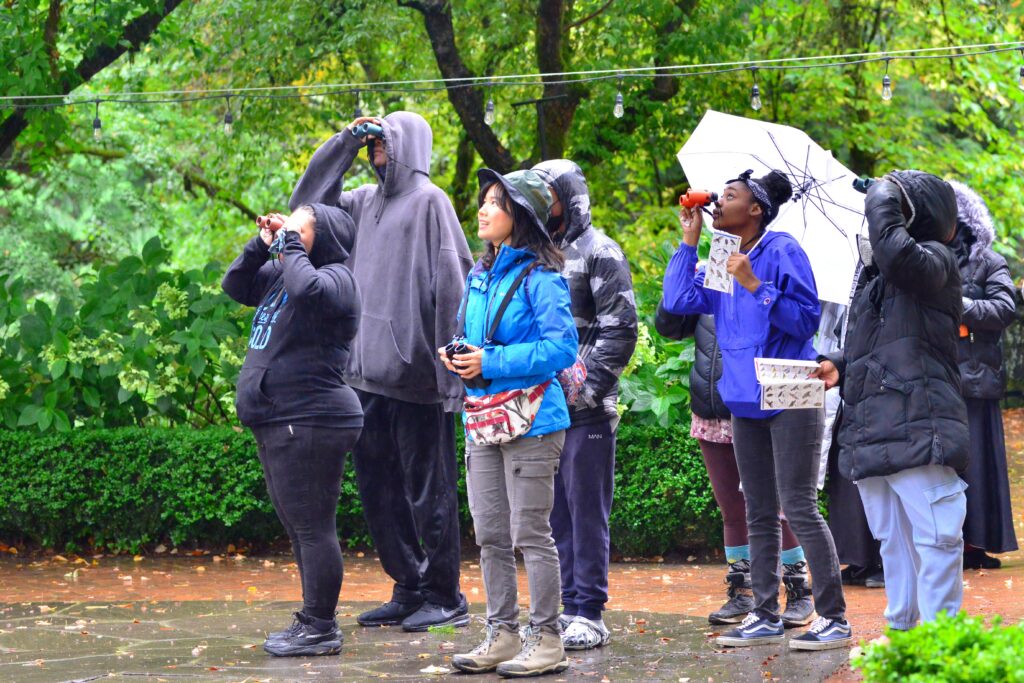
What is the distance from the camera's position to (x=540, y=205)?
211 inches

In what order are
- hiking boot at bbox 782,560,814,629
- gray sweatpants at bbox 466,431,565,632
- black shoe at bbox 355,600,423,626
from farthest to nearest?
black shoe at bbox 355,600,423,626
hiking boot at bbox 782,560,814,629
gray sweatpants at bbox 466,431,565,632

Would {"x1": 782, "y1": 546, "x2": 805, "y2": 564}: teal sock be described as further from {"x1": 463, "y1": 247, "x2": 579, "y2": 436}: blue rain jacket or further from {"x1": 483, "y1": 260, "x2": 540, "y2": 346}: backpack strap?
{"x1": 483, "y1": 260, "x2": 540, "y2": 346}: backpack strap

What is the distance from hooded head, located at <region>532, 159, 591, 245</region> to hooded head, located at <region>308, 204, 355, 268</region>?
34.8 inches

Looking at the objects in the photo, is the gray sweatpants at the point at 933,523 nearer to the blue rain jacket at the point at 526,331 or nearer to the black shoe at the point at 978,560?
the blue rain jacket at the point at 526,331

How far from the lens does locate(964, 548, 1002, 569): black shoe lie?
7883 mm

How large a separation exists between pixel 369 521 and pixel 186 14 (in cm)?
913

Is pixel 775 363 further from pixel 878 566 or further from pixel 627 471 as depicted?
pixel 627 471

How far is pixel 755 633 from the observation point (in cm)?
569

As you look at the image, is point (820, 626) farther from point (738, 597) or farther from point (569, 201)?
point (569, 201)

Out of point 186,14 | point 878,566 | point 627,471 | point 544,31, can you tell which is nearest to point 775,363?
point 878,566

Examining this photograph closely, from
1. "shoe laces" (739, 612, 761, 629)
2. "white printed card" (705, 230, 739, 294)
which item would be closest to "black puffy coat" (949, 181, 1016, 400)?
"white printed card" (705, 230, 739, 294)

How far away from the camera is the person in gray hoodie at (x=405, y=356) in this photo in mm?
6223

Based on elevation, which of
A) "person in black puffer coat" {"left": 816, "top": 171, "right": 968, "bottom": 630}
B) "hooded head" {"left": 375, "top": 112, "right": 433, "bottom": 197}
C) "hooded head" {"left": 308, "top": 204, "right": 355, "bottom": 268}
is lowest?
"person in black puffer coat" {"left": 816, "top": 171, "right": 968, "bottom": 630}

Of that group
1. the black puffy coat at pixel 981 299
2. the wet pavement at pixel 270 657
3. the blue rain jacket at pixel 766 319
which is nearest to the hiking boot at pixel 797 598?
the wet pavement at pixel 270 657
